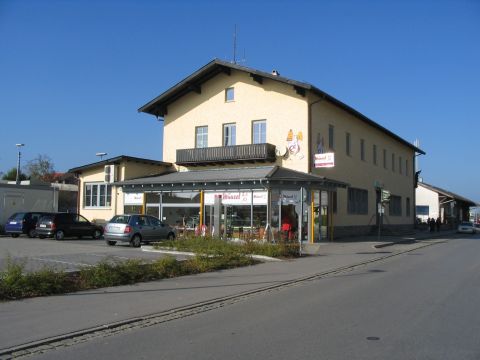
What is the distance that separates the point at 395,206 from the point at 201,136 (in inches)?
837

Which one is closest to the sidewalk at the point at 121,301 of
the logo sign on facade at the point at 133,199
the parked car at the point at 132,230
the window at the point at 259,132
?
the parked car at the point at 132,230

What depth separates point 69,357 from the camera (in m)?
6.21

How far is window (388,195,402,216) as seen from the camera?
43844 mm

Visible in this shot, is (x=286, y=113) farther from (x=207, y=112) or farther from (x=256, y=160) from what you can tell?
(x=207, y=112)

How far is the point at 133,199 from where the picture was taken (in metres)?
31.1

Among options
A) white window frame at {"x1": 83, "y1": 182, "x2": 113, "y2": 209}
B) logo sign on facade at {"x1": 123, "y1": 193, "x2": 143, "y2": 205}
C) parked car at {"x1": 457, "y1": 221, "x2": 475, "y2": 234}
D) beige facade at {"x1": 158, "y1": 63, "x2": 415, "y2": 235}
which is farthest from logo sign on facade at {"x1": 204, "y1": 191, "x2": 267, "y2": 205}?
parked car at {"x1": 457, "y1": 221, "x2": 475, "y2": 234}

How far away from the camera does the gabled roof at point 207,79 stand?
28094 mm

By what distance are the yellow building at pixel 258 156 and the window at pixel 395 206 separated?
27.9 ft

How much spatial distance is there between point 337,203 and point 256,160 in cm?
590

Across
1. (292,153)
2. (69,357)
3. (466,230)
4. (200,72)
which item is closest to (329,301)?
(69,357)

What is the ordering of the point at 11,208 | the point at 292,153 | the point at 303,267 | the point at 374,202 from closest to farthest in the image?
the point at 303,267, the point at 292,153, the point at 11,208, the point at 374,202

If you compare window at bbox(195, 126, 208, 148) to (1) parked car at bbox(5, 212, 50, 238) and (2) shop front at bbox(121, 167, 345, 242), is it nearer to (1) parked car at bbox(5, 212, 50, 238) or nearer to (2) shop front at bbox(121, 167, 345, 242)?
(2) shop front at bbox(121, 167, 345, 242)

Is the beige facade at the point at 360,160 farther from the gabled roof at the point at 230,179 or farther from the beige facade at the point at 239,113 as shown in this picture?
the gabled roof at the point at 230,179

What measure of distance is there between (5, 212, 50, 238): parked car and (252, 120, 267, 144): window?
13.1 metres
